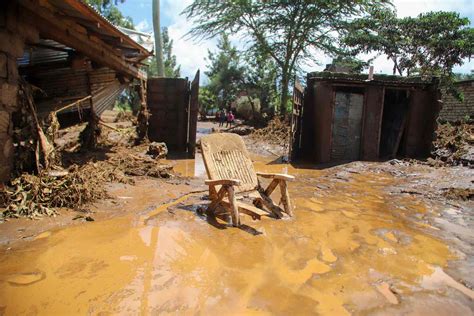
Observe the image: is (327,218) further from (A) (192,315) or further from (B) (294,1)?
(B) (294,1)

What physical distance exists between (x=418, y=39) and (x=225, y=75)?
49.4 feet

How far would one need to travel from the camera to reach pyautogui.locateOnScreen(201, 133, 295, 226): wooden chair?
453 cm

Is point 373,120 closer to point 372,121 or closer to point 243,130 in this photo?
point 372,121

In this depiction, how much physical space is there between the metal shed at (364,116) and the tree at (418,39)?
7124 millimetres

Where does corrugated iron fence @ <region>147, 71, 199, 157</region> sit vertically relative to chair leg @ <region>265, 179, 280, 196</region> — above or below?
above

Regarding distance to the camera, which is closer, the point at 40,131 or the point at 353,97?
the point at 40,131

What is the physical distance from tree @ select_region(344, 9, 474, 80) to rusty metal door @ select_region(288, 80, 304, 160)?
926cm

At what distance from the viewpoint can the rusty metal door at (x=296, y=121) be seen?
34.4ft

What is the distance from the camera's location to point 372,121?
10641 millimetres

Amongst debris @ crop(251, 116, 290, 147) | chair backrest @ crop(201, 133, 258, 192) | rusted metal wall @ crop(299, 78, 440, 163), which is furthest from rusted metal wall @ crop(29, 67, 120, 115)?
debris @ crop(251, 116, 290, 147)

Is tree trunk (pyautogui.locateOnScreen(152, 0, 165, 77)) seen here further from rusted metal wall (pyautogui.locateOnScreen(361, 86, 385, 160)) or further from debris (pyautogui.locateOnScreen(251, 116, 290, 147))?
rusted metal wall (pyautogui.locateOnScreen(361, 86, 385, 160))

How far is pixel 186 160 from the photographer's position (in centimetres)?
982

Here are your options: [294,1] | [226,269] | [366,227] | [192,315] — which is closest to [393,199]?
[366,227]

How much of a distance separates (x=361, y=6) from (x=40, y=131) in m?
17.4
